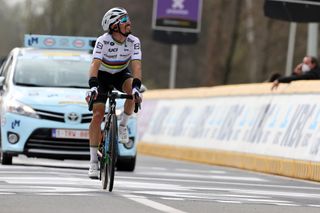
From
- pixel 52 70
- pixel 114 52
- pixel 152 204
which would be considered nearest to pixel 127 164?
pixel 52 70

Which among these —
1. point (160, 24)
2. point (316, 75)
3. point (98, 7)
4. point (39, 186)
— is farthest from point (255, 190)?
point (98, 7)

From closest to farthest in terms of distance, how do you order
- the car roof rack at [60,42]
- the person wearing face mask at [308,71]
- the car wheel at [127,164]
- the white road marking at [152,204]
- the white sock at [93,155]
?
the white road marking at [152,204]
the white sock at [93,155]
the car wheel at [127,164]
the car roof rack at [60,42]
the person wearing face mask at [308,71]

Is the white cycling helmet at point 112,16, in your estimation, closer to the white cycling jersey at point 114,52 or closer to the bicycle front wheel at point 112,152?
the white cycling jersey at point 114,52

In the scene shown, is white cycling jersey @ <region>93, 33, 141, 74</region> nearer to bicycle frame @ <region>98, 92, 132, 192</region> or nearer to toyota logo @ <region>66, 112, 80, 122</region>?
bicycle frame @ <region>98, 92, 132, 192</region>

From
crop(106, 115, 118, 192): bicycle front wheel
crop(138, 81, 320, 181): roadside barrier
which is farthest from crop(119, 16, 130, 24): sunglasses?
crop(138, 81, 320, 181): roadside barrier

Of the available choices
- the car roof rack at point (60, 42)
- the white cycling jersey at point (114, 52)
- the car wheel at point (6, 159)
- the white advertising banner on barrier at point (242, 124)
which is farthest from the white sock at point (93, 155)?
the car roof rack at point (60, 42)

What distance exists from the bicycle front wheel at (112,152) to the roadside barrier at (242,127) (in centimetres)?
573

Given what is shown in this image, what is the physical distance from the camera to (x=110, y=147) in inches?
552

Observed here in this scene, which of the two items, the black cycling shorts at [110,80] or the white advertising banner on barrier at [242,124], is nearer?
the black cycling shorts at [110,80]

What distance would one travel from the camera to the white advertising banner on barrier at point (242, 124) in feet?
66.5

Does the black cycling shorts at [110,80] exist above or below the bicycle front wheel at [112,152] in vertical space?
above

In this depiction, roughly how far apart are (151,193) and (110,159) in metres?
0.57

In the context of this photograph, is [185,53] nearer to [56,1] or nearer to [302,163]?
[56,1]

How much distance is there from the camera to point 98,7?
76000 mm
